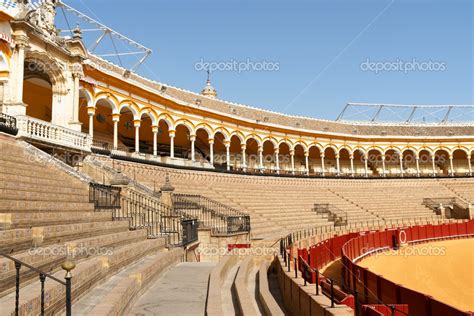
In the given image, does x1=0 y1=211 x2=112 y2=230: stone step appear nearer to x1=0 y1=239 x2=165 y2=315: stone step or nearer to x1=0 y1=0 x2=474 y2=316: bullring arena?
x1=0 y1=0 x2=474 y2=316: bullring arena

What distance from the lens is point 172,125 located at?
30406 mm

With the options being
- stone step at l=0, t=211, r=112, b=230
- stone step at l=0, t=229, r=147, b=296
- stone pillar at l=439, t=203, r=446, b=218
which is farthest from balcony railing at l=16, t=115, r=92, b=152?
stone pillar at l=439, t=203, r=446, b=218

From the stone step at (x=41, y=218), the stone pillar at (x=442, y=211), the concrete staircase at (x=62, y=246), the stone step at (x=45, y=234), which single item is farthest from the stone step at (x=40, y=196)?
the stone pillar at (x=442, y=211)

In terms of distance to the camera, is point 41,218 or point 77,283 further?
point 41,218

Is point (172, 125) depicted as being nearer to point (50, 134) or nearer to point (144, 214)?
point (50, 134)

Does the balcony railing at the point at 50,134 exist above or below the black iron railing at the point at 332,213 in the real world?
above

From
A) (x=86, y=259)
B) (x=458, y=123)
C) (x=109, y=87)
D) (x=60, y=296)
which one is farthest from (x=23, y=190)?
(x=458, y=123)

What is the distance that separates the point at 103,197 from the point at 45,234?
5350mm

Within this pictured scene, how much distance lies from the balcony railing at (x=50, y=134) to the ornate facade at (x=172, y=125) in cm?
4

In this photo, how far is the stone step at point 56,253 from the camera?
16.0 feet

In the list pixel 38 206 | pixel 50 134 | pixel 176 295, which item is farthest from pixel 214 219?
pixel 38 206

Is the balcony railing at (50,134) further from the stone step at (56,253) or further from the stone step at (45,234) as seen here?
the stone step at (56,253)

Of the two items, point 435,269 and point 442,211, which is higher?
point 442,211

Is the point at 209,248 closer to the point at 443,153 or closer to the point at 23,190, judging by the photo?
the point at 23,190
